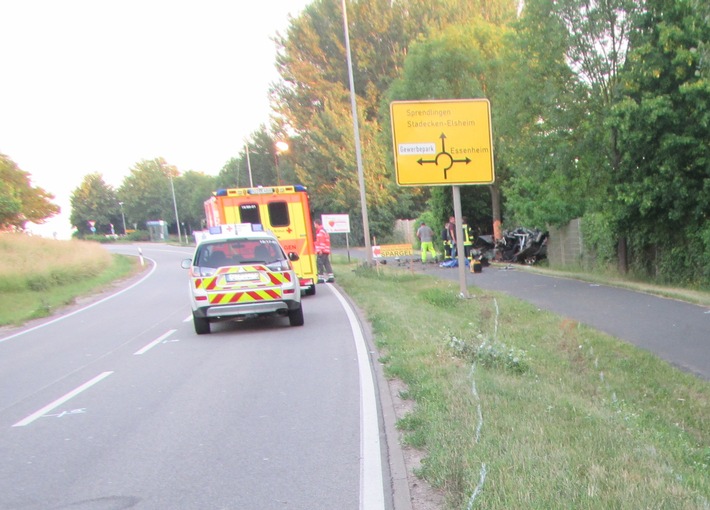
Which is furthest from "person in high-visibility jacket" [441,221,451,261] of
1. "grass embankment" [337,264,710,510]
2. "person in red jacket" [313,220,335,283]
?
"grass embankment" [337,264,710,510]

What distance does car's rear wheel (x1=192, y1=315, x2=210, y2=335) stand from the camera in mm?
11430

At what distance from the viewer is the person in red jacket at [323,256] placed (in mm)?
20469

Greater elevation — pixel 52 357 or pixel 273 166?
pixel 273 166

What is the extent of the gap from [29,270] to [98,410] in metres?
21.1

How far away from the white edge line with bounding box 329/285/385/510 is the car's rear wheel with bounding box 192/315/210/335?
409cm

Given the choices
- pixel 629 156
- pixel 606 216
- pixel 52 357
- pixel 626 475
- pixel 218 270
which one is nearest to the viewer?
pixel 626 475

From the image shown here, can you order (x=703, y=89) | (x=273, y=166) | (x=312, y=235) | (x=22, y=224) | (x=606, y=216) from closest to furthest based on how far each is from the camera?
(x=703, y=89), (x=606, y=216), (x=312, y=235), (x=22, y=224), (x=273, y=166)

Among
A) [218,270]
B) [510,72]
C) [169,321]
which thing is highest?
[510,72]

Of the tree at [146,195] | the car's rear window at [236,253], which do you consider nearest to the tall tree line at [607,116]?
the car's rear window at [236,253]

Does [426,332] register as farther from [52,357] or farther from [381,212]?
[381,212]

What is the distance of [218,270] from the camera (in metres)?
11.2

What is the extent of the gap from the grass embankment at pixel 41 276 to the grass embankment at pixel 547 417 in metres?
12.8

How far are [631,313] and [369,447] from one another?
27.1 ft

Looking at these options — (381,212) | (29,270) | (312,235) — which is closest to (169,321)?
(312,235)
